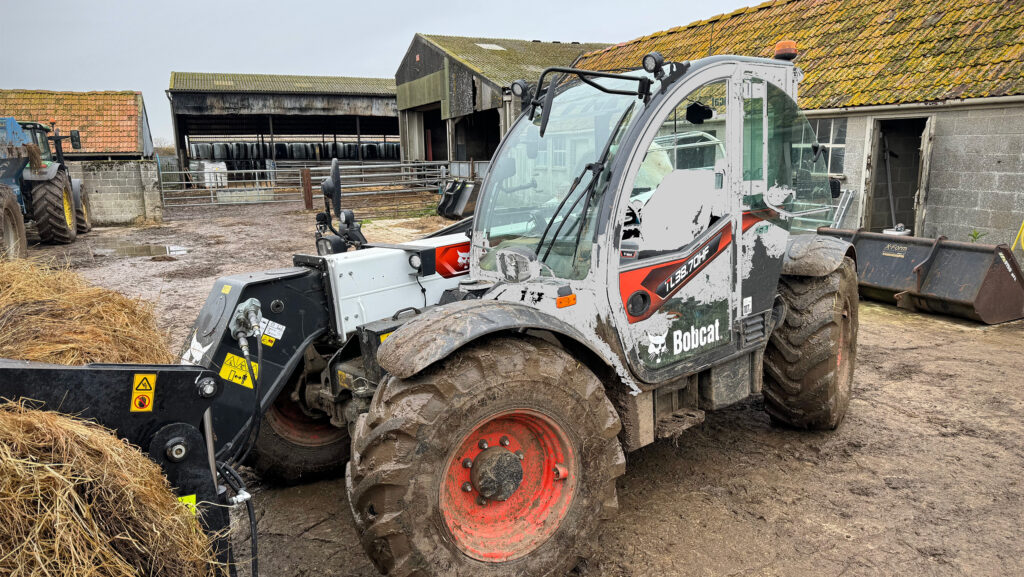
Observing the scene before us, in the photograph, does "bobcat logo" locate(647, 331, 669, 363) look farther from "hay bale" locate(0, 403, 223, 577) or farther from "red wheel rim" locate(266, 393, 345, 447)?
"hay bale" locate(0, 403, 223, 577)

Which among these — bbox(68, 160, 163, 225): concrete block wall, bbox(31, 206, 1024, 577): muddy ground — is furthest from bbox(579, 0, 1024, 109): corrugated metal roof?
bbox(68, 160, 163, 225): concrete block wall

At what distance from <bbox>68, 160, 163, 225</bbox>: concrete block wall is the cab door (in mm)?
18003

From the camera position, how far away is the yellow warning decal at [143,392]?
2.32 metres

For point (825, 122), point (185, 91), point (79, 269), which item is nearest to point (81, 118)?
point (185, 91)

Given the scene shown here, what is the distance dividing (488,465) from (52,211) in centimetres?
1479

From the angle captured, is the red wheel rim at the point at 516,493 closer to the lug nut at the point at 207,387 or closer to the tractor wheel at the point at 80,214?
the lug nut at the point at 207,387

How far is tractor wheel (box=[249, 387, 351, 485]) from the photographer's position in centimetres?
396

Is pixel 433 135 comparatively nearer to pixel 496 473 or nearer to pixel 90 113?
pixel 90 113

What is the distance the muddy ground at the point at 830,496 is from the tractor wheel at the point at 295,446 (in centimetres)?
11

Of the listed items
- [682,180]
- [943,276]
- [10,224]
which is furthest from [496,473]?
[10,224]

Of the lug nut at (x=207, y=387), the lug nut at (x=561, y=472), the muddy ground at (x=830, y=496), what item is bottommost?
the muddy ground at (x=830, y=496)

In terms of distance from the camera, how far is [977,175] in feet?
29.7

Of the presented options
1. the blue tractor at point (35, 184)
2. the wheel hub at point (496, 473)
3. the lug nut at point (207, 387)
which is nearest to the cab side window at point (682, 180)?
the wheel hub at point (496, 473)

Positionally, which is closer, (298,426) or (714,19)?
(298,426)
